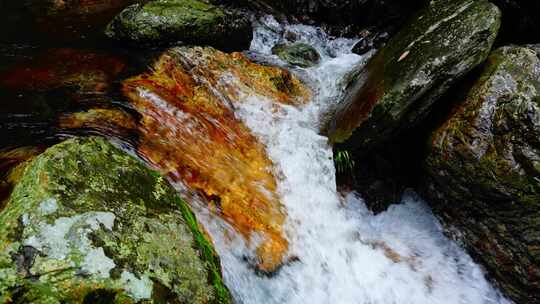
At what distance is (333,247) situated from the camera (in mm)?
4879

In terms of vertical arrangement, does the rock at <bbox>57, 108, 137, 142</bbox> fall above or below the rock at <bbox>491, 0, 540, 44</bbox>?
below

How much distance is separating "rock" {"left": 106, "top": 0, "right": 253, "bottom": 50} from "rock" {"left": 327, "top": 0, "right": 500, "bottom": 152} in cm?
317

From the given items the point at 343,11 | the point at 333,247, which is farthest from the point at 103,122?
the point at 343,11

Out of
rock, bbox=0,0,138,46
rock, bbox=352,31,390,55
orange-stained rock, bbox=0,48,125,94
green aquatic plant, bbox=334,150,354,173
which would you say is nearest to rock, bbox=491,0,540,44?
rock, bbox=352,31,390,55

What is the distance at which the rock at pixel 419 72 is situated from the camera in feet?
15.1

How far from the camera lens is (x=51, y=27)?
7.79 metres

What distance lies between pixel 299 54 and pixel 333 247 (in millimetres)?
4522

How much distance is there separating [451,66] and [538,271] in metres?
2.40

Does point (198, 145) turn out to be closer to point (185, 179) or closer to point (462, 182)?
point (185, 179)

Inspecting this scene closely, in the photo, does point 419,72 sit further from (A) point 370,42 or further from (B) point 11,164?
(B) point 11,164

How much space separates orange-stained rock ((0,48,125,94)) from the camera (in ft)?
19.4

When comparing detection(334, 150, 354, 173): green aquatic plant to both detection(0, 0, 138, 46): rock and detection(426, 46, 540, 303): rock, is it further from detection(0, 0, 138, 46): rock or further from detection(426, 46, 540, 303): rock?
detection(0, 0, 138, 46): rock

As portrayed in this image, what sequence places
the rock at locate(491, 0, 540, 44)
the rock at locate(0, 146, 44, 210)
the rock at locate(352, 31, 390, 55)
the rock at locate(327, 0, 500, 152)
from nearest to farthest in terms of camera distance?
the rock at locate(0, 146, 44, 210)
the rock at locate(327, 0, 500, 152)
the rock at locate(491, 0, 540, 44)
the rock at locate(352, 31, 390, 55)

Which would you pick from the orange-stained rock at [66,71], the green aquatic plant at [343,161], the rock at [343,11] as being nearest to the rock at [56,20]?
the orange-stained rock at [66,71]
